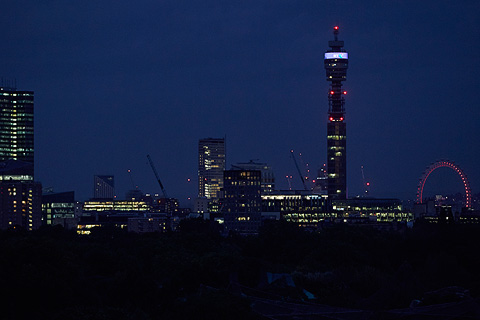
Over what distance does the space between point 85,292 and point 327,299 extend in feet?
65.4

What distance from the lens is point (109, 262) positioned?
107 m

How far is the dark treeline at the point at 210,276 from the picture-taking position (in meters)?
64.6

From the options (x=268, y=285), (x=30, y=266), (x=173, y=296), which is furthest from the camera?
(x=268, y=285)

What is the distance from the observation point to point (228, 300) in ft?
203

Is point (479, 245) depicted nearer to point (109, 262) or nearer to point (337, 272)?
point (337, 272)

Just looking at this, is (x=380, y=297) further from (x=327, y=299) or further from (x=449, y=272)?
(x=449, y=272)

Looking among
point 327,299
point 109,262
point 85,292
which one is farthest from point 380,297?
point 109,262


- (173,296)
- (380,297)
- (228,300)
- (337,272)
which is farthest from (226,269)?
(228,300)

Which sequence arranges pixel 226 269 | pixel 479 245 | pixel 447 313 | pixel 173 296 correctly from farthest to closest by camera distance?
pixel 479 245 → pixel 226 269 → pixel 173 296 → pixel 447 313

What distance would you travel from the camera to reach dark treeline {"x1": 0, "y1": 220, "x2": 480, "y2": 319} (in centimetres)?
6462

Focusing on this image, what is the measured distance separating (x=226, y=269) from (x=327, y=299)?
30071mm

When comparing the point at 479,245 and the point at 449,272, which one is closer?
the point at 449,272

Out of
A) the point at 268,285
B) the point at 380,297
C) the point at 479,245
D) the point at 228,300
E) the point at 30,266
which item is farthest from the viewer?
the point at 479,245

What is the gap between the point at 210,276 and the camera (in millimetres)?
93625
